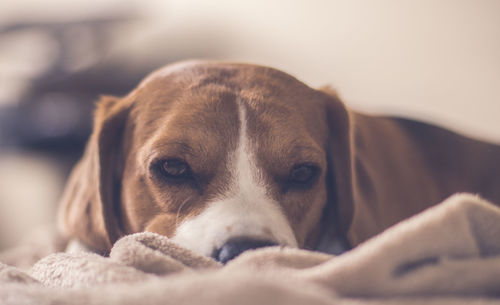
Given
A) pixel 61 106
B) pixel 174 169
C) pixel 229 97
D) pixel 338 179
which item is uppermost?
pixel 229 97

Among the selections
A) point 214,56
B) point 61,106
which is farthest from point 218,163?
point 214,56

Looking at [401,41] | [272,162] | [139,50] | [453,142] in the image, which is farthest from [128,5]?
[272,162]

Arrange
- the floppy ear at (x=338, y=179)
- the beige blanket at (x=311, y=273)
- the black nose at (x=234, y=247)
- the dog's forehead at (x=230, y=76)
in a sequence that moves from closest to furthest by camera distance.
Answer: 1. the beige blanket at (x=311, y=273)
2. the black nose at (x=234, y=247)
3. the dog's forehead at (x=230, y=76)
4. the floppy ear at (x=338, y=179)

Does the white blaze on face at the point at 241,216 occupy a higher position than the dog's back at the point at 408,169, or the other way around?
the white blaze on face at the point at 241,216

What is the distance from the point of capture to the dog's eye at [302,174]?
148cm

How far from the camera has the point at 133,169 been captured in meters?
1.56

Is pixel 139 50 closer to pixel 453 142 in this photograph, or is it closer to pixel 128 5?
pixel 128 5

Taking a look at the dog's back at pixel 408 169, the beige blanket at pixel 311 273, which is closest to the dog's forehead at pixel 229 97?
the dog's back at pixel 408 169

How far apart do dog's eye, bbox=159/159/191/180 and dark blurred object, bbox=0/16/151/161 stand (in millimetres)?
2481

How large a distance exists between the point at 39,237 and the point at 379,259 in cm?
181

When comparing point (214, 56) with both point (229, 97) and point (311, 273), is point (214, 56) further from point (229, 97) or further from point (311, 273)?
point (311, 273)

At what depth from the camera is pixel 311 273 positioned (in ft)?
2.50

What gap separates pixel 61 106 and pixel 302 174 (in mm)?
2809

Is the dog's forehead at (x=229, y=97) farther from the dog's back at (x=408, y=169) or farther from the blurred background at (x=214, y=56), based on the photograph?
the blurred background at (x=214, y=56)
